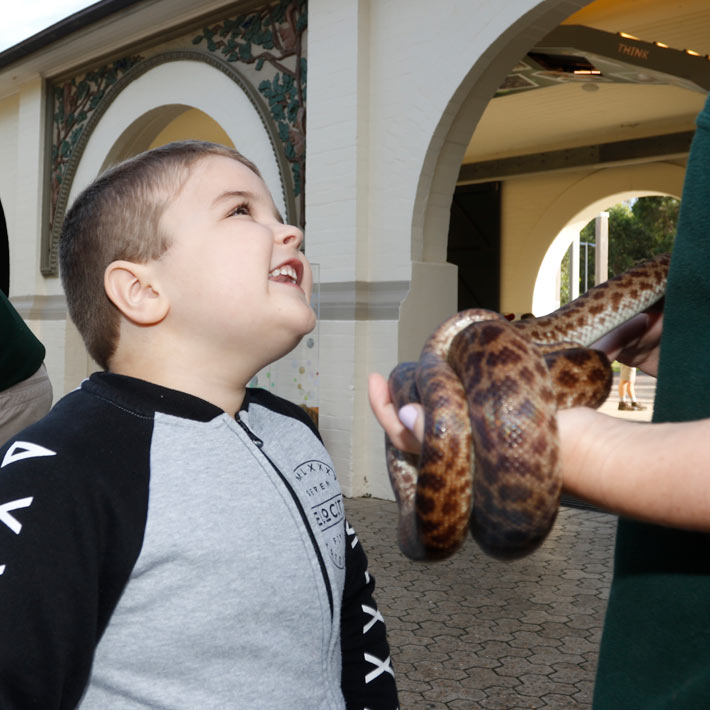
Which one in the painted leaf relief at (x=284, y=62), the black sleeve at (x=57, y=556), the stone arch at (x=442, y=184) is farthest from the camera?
the painted leaf relief at (x=284, y=62)

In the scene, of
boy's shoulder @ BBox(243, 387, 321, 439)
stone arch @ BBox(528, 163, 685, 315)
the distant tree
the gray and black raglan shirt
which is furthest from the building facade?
the distant tree

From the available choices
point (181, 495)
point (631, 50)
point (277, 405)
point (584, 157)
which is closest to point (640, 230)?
point (584, 157)

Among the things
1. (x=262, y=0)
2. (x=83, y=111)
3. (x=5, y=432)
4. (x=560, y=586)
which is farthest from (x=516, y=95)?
(x=5, y=432)

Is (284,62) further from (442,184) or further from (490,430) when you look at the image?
(490,430)

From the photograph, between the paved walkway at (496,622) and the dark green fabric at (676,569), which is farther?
the paved walkway at (496,622)

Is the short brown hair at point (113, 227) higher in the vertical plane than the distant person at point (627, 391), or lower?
higher

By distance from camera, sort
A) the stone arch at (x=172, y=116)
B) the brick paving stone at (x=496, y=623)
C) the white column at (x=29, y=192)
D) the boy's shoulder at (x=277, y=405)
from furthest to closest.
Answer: the white column at (x=29, y=192) → the stone arch at (x=172, y=116) → the brick paving stone at (x=496, y=623) → the boy's shoulder at (x=277, y=405)

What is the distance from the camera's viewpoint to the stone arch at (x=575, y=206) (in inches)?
548

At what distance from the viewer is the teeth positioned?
4.83 feet

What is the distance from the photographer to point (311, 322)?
145cm

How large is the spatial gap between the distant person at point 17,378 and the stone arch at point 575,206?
12350mm

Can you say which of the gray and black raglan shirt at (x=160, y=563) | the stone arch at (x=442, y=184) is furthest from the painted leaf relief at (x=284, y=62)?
the gray and black raglan shirt at (x=160, y=563)

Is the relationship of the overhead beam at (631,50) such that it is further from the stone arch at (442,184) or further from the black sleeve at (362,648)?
the black sleeve at (362,648)

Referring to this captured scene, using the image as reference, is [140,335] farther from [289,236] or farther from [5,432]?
[5,432]
